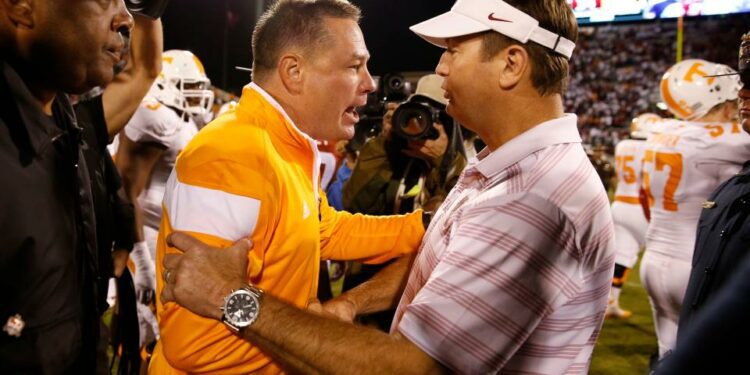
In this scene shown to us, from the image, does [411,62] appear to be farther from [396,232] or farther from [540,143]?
[540,143]

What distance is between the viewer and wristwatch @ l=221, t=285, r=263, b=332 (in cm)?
151

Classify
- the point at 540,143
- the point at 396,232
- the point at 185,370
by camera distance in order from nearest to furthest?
the point at 540,143 → the point at 185,370 → the point at 396,232

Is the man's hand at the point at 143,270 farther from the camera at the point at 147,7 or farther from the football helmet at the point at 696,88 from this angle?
the football helmet at the point at 696,88

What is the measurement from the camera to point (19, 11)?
1.36 meters

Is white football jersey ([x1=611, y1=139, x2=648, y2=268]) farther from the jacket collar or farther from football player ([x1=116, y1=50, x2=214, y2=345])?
the jacket collar

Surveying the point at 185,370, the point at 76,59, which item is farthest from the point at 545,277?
the point at 76,59

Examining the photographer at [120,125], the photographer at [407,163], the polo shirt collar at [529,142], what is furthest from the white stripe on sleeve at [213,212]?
the photographer at [407,163]

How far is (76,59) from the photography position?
4.78 ft

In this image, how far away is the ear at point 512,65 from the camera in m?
1.70

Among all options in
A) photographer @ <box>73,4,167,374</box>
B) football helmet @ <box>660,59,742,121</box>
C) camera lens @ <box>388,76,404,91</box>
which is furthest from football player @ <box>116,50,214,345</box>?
football helmet @ <box>660,59,742,121</box>

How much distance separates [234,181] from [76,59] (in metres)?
0.49

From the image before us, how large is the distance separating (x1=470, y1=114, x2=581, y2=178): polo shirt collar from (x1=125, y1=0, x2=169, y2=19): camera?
1.23 m

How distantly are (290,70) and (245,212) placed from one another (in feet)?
2.03

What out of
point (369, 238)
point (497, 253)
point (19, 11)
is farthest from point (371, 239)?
point (19, 11)
